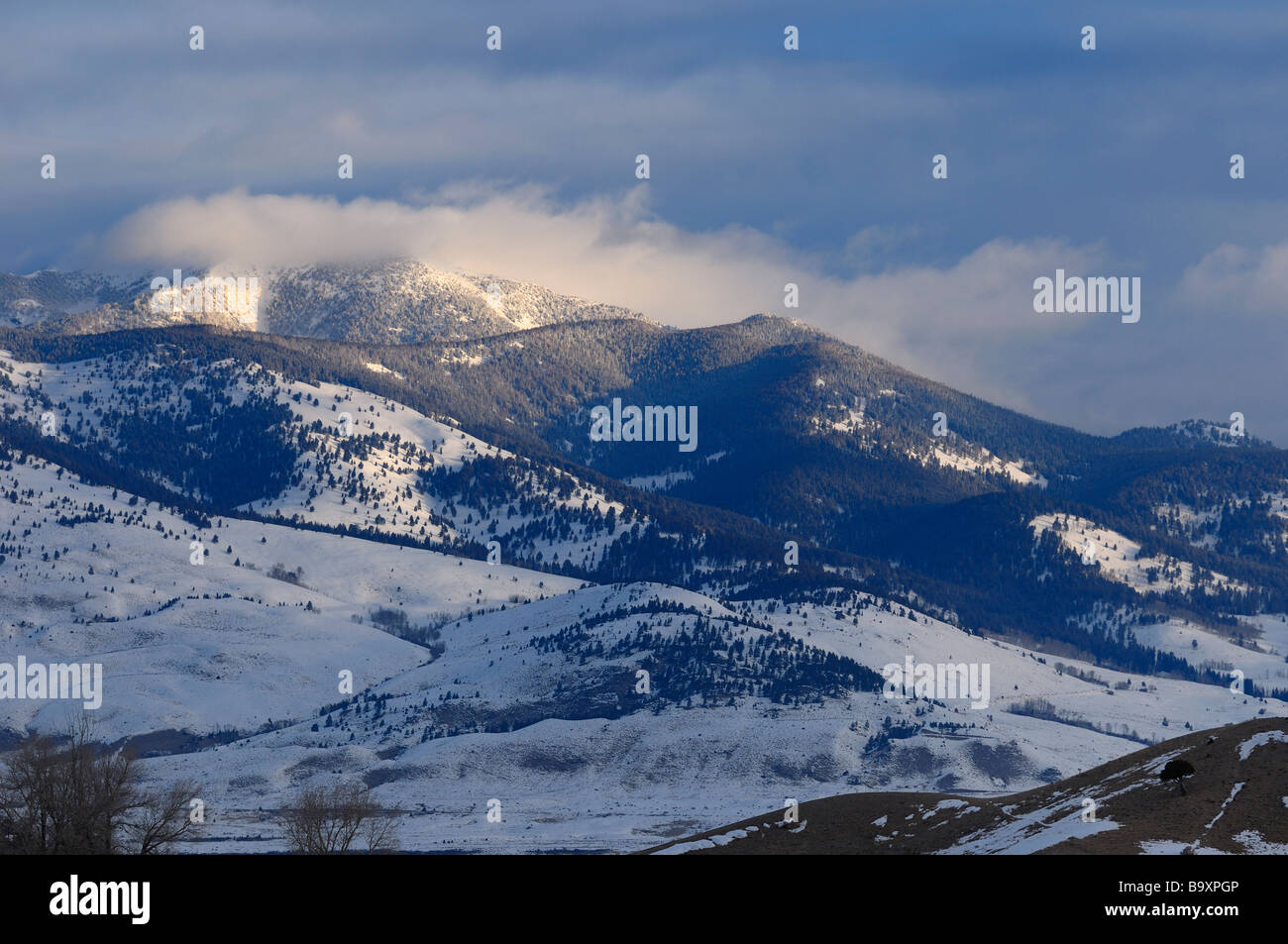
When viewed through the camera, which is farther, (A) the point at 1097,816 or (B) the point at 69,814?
(B) the point at 69,814

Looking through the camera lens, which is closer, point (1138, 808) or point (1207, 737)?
point (1138, 808)

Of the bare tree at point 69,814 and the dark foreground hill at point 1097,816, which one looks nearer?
the dark foreground hill at point 1097,816

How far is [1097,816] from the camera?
295 ft

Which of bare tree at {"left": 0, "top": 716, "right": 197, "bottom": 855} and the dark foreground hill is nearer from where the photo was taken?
the dark foreground hill

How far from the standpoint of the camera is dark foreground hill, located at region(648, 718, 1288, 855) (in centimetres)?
8262

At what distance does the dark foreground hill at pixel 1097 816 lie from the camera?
82.6 m

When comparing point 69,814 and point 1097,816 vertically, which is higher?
point 1097,816
